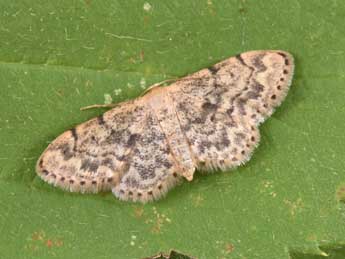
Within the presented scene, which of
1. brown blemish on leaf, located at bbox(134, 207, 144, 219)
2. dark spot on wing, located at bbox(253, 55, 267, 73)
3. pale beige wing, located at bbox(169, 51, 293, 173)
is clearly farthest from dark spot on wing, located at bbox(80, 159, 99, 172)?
dark spot on wing, located at bbox(253, 55, 267, 73)

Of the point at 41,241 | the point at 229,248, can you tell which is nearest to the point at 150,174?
the point at 229,248

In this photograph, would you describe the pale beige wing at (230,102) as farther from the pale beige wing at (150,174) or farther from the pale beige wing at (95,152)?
the pale beige wing at (95,152)

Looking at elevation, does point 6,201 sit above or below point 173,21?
below

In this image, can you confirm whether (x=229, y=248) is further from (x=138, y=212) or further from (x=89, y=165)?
(x=89, y=165)

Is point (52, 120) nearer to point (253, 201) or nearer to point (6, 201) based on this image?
point (6, 201)

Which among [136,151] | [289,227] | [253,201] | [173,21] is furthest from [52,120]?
[289,227]

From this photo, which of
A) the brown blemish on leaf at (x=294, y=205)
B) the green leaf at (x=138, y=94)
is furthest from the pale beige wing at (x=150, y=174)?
the brown blemish on leaf at (x=294, y=205)

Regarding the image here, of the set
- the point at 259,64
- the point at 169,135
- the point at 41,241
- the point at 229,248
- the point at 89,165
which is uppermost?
the point at 259,64

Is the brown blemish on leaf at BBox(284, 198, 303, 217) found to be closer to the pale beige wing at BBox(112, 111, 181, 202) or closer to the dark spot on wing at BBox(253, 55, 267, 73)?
the pale beige wing at BBox(112, 111, 181, 202)
